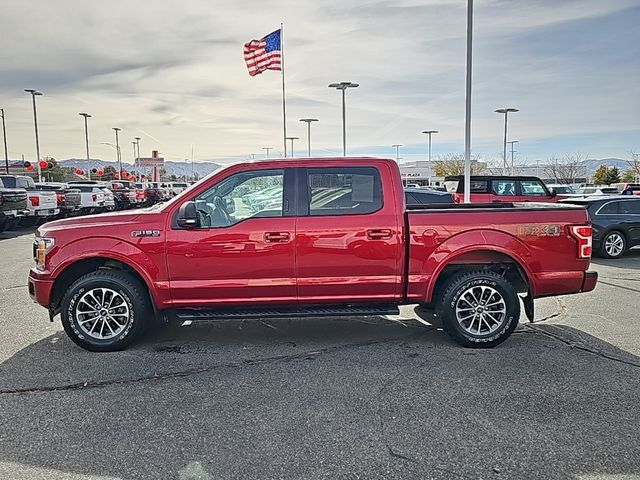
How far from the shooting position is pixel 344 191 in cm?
562

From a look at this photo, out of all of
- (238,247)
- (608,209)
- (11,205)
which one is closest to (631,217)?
(608,209)

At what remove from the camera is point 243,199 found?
557 centimetres

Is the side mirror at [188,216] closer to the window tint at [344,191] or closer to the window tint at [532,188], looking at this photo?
the window tint at [344,191]

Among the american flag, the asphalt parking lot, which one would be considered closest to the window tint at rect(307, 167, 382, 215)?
the asphalt parking lot

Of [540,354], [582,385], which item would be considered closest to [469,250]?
[540,354]

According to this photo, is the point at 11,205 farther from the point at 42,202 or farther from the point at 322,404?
the point at 322,404

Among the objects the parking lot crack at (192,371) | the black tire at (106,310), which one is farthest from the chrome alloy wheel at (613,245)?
the black tire at (106,310)

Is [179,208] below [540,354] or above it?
above

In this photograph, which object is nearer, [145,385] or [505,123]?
[145,385]

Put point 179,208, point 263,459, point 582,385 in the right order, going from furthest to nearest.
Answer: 1. point 179,208
2. point 582,385
3. point 263,459

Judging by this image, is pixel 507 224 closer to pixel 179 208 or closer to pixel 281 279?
pixel 281 279

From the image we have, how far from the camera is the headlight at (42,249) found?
547cm

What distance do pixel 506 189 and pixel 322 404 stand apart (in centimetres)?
1475

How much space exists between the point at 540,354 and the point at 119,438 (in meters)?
4.00
